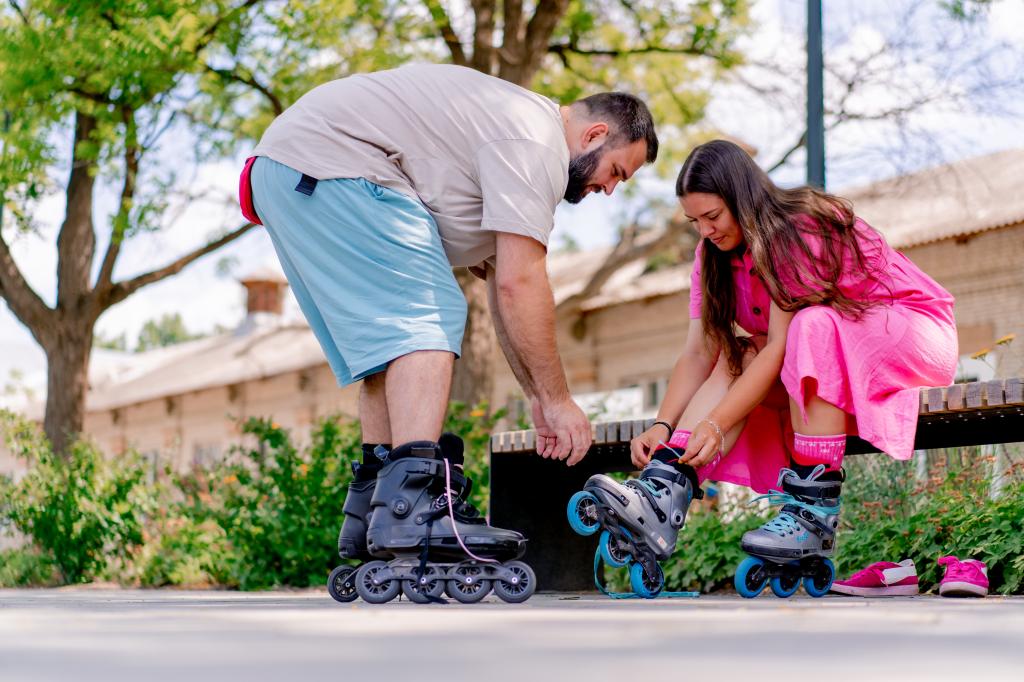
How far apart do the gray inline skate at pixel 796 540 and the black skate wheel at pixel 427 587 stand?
2.45 ft

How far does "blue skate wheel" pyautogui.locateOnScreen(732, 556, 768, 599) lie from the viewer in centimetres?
318

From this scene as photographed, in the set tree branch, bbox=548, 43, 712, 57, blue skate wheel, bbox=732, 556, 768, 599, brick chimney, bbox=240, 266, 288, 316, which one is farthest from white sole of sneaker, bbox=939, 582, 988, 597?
brick chimney, bbox=240, 266, 288, 316

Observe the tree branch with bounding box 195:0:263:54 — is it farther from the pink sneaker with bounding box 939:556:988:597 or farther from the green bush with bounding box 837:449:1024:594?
the pink sneaker with bounding box 939:556:988:597

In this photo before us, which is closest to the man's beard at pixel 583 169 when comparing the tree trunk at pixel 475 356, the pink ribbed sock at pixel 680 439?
the pink ribbed sock at pixel 680 439

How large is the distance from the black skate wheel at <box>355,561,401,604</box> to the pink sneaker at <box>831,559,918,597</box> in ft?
4.73

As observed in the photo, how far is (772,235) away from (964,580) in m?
1.04

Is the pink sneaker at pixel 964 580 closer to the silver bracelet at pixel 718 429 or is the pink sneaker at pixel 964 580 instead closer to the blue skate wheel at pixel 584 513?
the silver bracelet at pixel 718 429

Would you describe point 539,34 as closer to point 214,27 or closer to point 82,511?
Result: point 214,27

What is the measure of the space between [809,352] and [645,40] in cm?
1151

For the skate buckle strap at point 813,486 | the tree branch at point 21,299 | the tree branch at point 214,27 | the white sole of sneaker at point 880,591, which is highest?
the tree branch at point 214,27

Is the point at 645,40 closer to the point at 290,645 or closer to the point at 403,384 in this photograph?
the point at 403,384

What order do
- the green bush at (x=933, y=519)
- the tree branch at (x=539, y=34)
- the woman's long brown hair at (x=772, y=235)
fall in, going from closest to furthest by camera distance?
1. the woman's long brown hair at (x=772, y=235)
2. the green bush at (x=933, y=519)
3. the tree branch at (x=539, y=34)

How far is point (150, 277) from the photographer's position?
43.9 feet

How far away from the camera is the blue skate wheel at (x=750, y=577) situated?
10.4 ft
